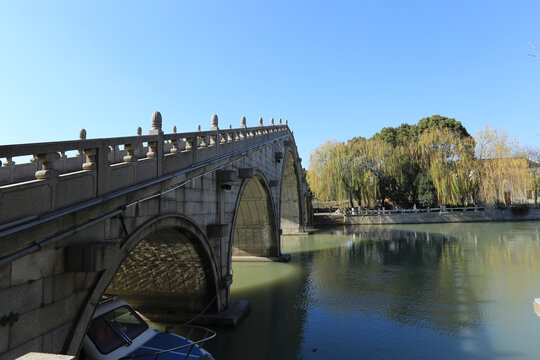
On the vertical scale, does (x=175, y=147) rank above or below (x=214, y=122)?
below

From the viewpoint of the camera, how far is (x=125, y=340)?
6027 millimetres

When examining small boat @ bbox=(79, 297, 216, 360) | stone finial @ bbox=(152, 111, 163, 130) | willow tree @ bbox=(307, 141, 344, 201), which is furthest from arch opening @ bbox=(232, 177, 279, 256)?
willow tree @ bbox=(307, 141, 344, 201)

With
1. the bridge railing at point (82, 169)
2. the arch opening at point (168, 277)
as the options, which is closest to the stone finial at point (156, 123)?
the bridge railing at point (82, 169)

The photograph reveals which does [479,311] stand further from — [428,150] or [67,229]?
[428,150]

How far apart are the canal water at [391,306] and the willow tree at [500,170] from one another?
15.9 metres

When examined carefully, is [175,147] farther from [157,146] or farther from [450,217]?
[450,217]

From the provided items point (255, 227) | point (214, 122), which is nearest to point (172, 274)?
point (214, 122)

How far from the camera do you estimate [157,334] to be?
6.60 meters

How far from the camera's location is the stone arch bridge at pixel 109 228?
3.56 meters

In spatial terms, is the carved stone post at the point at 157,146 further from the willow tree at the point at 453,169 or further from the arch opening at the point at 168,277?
the willow tree at the point at 453,169

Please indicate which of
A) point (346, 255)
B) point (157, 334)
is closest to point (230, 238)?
point (157, 334)

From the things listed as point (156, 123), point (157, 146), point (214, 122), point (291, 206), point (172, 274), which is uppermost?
point (214, 122)

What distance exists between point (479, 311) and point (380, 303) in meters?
2.73

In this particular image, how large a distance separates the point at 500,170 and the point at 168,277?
116 ft
